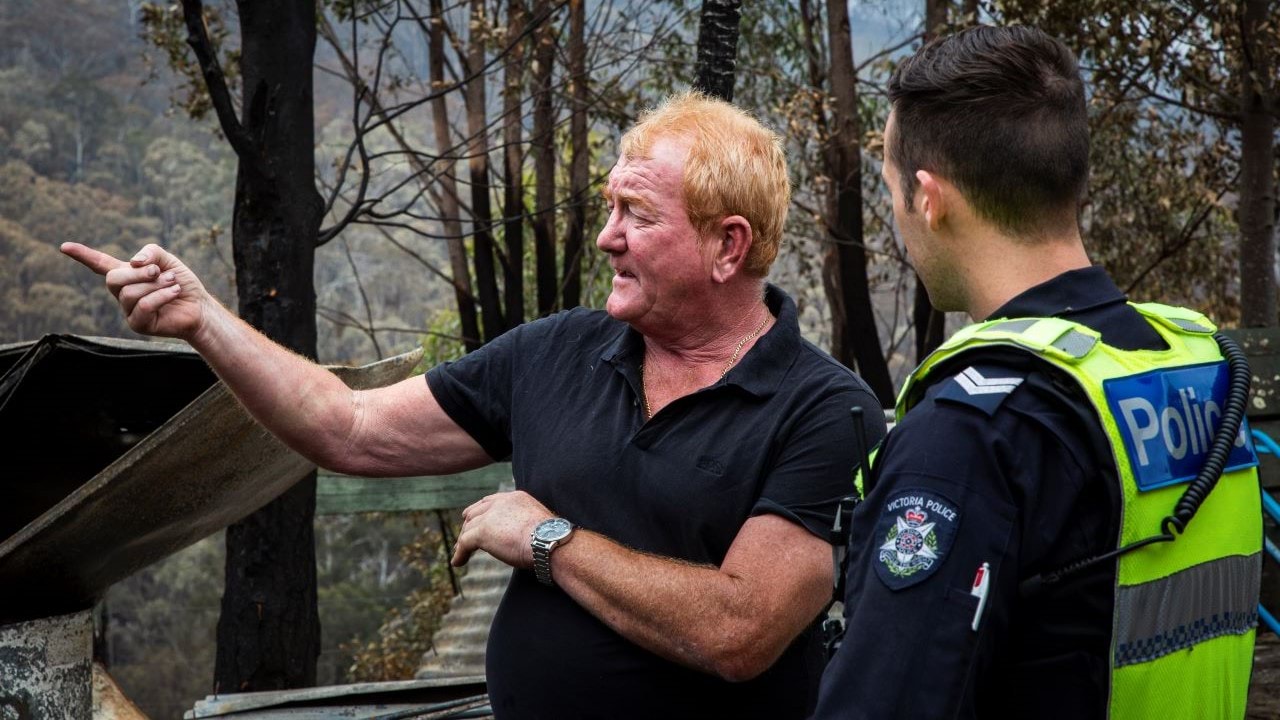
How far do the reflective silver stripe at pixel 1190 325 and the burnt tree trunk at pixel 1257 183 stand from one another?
7.80 meters

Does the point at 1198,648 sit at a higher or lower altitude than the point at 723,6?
lower

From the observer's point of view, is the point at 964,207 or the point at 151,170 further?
the point at 151,170

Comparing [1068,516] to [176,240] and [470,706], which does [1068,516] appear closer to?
[470,706]

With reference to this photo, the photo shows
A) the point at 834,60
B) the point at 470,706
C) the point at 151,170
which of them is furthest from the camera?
the point at 151,170

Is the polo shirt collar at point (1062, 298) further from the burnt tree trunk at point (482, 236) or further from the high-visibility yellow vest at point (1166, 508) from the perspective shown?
the burnt tree trunk at point (482, 236)

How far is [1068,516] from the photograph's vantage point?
52.1 inches

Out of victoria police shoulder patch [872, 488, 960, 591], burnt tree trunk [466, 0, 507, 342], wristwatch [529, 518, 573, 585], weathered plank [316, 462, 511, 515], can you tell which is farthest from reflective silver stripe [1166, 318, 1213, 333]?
burnt tree trunk [466, 0, 507, 342]

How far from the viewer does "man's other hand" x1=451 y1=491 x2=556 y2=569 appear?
2236mm

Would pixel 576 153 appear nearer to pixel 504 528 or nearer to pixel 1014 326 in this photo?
pixel 504 528

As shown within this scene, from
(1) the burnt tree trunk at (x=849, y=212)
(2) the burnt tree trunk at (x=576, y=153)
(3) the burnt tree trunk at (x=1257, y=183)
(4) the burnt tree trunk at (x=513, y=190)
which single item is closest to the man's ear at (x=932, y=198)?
(3) the burnt tree trunk at (x=1257, y=183)

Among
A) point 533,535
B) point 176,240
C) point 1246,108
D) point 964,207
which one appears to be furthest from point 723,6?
point 176,240

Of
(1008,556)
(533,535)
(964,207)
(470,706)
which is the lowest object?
(470,706)

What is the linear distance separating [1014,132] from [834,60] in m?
9.82

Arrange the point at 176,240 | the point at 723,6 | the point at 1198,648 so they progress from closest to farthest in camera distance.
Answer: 1. the point at 1198,648
2. the point at 723,6
3. the point at 176,240
